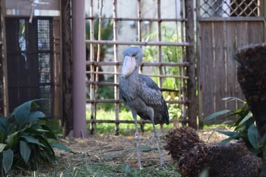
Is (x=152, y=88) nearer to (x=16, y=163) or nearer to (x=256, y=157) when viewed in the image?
(x=16, y=163)

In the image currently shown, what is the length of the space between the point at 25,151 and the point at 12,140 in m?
0.18

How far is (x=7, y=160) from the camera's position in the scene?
19.3 feet

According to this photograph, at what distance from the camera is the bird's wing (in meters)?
6.49

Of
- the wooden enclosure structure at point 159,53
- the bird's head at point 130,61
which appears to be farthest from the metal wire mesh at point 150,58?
the bird's head at point 130,61

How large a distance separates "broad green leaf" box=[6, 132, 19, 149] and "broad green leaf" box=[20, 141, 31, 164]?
0.24 feet

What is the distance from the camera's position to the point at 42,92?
8539 mm

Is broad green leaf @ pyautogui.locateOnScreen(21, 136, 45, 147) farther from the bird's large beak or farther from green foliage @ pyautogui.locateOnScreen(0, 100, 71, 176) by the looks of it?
the bird's large beak

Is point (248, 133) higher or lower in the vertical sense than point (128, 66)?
lower

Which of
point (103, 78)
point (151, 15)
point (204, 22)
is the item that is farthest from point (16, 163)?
point (151, 15)

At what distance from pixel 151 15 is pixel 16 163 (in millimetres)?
9933

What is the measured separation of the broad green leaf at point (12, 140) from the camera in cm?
609

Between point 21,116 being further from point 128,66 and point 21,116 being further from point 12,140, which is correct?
point 128,66

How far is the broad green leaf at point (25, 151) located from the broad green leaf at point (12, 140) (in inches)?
2.9

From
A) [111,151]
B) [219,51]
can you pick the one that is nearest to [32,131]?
[111,151]
